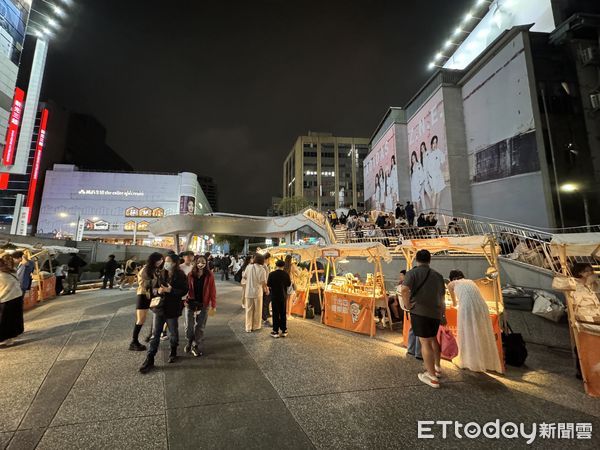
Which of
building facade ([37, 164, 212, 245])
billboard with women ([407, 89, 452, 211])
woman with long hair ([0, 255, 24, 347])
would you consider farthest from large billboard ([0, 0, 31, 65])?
building facade ([37, 164, 212, 245])

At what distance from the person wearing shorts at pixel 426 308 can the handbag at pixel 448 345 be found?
0.94 m

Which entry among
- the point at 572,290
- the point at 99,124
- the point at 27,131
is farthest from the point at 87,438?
the point at 99,124

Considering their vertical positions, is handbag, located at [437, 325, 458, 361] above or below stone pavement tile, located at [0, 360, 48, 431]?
above

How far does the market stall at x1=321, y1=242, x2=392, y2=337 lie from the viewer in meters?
7.22

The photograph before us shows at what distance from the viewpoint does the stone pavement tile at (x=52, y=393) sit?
3084mm

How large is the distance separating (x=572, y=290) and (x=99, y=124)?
380 ft

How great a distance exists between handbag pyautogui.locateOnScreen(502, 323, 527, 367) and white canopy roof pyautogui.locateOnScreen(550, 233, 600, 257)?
1.83 meters

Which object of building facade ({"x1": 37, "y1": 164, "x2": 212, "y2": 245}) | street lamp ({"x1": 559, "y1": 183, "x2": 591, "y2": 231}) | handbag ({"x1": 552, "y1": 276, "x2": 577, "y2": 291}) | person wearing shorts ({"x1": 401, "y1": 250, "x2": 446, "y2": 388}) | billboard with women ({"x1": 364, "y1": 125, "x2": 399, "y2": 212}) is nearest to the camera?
person wearing shorts ({"x1": 401, "y1": 250, "x2": 446, "y2": 388})

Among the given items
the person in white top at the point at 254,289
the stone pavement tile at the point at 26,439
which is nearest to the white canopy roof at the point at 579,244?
the person in white top at the point at 254,289

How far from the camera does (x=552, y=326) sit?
7027 mm

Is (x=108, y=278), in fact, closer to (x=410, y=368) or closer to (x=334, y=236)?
(x=334, y=236)

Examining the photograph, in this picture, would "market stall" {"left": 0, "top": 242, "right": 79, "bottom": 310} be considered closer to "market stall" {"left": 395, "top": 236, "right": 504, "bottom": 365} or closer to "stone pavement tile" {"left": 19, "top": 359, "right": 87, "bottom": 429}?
"stone pavement tile" {"left": 19, "top": 359, "right": 87, "bottom": 429}

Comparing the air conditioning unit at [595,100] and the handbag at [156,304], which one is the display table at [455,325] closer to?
the handbag at [156,304]

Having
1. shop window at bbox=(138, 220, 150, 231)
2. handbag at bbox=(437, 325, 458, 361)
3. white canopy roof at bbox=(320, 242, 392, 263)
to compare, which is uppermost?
shop window at bbox=(138, 220, 150, 231)
